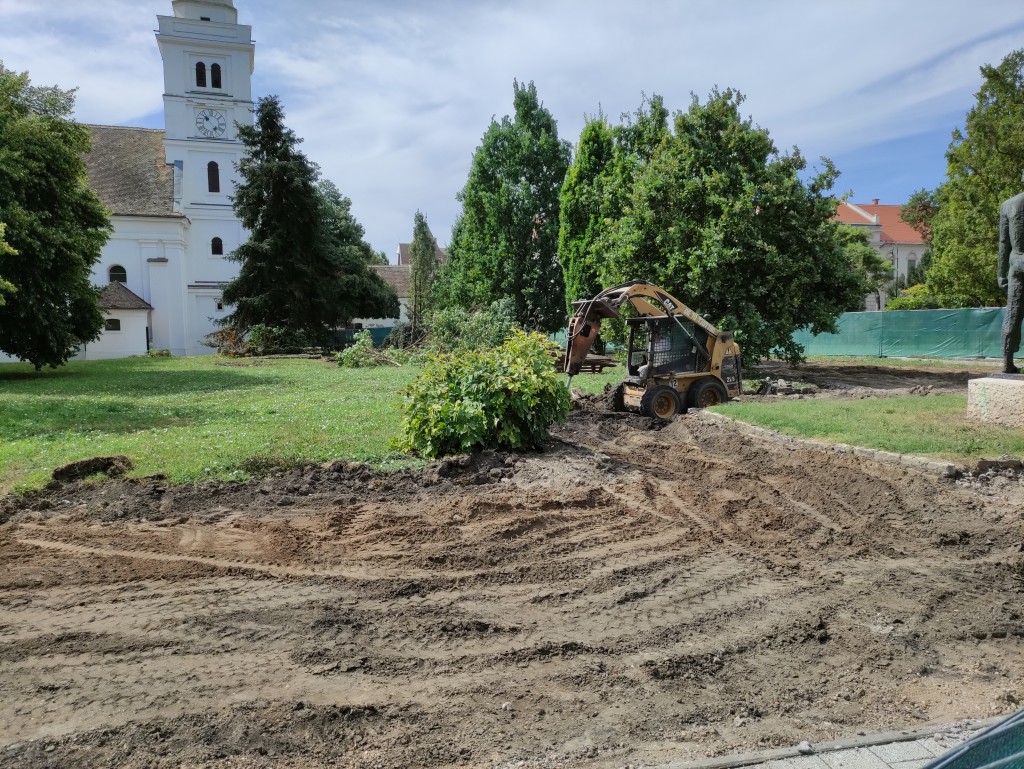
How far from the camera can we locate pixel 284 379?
22.3 m

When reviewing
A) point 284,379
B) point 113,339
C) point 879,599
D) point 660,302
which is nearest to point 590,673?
point 879,599

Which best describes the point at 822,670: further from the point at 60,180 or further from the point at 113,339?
the point at 113,339

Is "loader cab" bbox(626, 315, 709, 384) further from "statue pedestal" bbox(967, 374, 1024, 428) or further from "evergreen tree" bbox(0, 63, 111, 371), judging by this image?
"evergreen tree" bbox(0, 63, 111, 371)

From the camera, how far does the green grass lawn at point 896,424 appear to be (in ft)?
29.0

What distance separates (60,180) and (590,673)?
25.8m

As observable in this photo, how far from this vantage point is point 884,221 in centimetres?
7844

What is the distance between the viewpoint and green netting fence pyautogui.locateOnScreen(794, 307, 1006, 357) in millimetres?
27734

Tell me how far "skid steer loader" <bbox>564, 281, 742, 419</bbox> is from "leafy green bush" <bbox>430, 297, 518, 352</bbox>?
43.4 ft

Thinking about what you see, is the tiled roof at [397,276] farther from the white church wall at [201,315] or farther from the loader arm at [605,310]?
the loader arm at [605,310]

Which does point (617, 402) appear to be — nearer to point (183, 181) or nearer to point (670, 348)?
point (670, 348)

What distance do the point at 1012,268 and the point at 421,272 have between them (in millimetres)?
36640

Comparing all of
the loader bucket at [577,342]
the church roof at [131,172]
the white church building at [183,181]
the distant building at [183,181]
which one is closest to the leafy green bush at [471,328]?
the loader bucket at [577,342]

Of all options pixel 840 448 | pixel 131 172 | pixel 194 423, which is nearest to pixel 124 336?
pixel 131 172

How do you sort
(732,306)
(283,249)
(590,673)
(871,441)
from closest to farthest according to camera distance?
(590,673) → (871,441) → (732,306) → (283,249)
